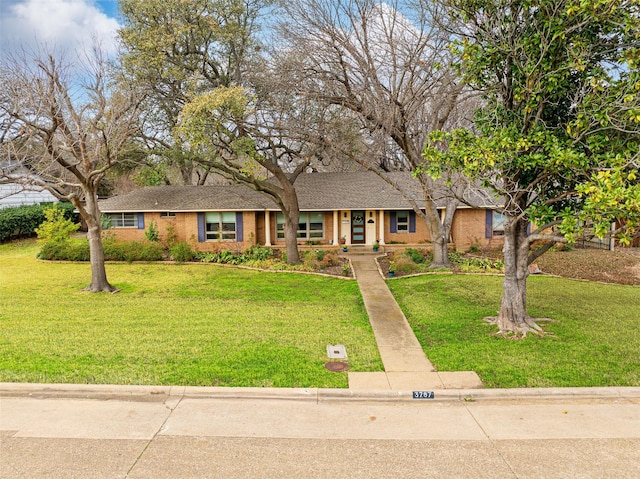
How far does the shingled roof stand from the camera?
74.5ft

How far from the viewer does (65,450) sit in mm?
5395

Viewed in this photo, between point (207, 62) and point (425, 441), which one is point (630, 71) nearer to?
point (425, 441)

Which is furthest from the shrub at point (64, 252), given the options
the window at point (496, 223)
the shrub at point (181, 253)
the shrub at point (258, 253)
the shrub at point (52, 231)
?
the window at point (496, 223)

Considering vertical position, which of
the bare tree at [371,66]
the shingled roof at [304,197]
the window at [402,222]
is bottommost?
the window at [402,222]

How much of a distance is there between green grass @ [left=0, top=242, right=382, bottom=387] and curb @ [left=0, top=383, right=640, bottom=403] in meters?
0.25

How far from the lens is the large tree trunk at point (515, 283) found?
9.90m

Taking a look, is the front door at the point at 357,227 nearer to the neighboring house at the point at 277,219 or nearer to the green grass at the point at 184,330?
the neighboring house at the point at 277,219

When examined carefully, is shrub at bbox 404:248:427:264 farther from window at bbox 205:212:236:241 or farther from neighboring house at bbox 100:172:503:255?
window at bbox 205:212:236:241

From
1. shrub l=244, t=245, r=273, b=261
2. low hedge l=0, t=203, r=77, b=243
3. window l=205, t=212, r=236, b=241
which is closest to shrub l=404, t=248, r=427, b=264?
shrub l=244, t=245, r=273, b=261

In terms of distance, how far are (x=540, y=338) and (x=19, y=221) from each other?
31.2 m

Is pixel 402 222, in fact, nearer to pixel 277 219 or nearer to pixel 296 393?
pixel 277 219

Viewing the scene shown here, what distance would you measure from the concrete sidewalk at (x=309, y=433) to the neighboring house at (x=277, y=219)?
1614 centimetres

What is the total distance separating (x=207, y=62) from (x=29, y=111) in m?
7.47

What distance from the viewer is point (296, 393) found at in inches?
275
